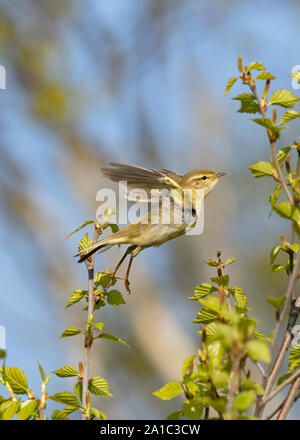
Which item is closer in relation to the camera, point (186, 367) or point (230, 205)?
point (186, 367)

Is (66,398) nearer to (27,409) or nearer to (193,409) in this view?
(27,409)

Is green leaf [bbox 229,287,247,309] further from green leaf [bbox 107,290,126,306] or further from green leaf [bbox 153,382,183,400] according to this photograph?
green leaf [bbox 107,290,126,306]

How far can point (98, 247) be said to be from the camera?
105 inches

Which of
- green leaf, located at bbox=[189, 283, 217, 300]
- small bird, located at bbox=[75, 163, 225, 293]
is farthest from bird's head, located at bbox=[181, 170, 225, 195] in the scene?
green leaf, located at bbox=[189, 283, 217, 300]

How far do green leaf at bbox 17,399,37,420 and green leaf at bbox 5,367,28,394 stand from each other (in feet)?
0.28

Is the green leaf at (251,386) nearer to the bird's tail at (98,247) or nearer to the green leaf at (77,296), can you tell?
the green leaf at (77,296)

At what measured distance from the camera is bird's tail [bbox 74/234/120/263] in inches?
87.7

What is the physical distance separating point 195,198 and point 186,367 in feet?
6.98

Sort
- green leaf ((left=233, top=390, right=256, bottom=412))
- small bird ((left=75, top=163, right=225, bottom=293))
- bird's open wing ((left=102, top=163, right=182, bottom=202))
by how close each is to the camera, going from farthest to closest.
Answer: small bird ((left=75, top=163, right=225, bottom=293))
bird's open wing ((left=102, top=163, right=182, bottom=202))
green leaf ((left=233, top=390, right=256, bottom=412))
